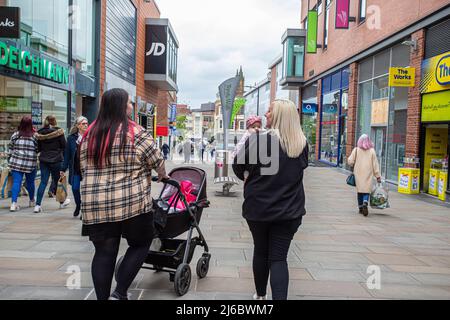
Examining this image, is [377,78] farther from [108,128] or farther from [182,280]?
[108,128]

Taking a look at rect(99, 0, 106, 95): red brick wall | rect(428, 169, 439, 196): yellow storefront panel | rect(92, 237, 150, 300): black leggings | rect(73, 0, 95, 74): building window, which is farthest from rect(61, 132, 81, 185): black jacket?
rect(99, 0, 106, 95): red brick wall

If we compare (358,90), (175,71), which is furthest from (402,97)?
(175,71)

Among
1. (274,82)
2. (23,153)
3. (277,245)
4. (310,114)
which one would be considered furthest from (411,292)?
(274,82)

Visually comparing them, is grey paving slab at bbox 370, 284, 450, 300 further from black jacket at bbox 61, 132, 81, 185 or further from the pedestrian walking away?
black jacket at bbox 61, 132, 81, 185

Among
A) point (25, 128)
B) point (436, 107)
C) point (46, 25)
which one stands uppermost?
point (46, 25)

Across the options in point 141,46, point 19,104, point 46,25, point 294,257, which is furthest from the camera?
point 141,46

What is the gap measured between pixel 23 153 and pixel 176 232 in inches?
193

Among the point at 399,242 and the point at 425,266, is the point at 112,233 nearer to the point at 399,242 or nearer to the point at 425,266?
the point at 425,266

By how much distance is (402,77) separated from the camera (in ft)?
44.5

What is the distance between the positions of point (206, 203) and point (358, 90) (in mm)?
17205

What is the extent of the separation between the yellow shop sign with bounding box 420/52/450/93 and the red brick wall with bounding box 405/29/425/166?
0.32 meters

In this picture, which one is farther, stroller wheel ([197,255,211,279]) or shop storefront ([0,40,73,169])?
shop storefront ([0,40,73,169])

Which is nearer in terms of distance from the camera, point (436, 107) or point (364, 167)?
point (364, 167)

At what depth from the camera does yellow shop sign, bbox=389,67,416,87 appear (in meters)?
13.5
